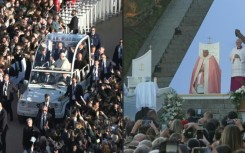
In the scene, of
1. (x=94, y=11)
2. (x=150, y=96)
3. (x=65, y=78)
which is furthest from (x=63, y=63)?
(x=150, y=96)

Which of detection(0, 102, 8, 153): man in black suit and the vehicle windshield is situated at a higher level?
the vehicle windshield

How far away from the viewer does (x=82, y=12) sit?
2925 cm

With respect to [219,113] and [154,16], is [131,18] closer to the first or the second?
[154,16]

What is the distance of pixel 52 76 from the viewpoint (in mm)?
24359

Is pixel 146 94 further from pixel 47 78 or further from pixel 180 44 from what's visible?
pixel 47 78

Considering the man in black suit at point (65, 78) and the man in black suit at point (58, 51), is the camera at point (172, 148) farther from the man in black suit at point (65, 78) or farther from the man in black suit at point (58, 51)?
the man in black suit at point (58, 51)

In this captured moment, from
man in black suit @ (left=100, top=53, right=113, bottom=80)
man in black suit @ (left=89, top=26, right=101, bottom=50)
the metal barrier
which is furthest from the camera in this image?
the metal barrier

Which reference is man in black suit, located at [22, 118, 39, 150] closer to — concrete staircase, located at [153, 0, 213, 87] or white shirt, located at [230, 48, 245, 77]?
concrete staircase, located at [153, 0, 213, 87]

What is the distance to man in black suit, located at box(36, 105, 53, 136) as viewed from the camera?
2230 centimetres

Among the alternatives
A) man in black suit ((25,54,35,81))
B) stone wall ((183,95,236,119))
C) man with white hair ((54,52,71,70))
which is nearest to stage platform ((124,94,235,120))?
stone wall ((183,95,236,119))

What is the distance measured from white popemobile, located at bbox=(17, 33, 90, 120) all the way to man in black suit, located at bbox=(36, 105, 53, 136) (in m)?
0.53

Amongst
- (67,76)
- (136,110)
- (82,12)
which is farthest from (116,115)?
(136,110)

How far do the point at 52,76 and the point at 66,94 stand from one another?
0.90 metres

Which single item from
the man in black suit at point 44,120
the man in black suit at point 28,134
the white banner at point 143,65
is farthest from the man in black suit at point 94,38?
Result: the white banner at point 143,65
